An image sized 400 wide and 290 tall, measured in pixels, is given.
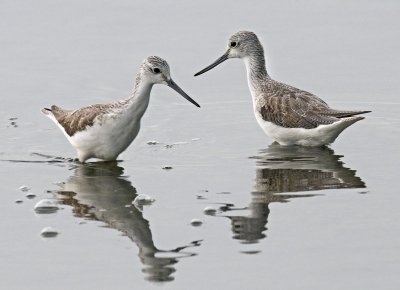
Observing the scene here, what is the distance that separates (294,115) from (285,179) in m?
2.05

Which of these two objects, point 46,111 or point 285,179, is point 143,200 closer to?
point 285,179

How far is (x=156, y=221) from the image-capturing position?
9.19 meters

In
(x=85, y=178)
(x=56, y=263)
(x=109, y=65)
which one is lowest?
(x=56, y=263)

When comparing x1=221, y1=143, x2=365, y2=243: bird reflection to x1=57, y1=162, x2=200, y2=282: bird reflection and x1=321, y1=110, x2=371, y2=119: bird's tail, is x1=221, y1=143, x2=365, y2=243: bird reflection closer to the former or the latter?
x1=321, y1=110, x2=371, y2=119: bird's tail

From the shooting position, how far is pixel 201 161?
11453 millimetres

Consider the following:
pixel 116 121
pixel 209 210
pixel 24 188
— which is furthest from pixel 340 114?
pixel 24 188

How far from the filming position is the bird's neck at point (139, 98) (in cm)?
1126

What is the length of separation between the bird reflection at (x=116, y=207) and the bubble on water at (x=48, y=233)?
1.70 feet

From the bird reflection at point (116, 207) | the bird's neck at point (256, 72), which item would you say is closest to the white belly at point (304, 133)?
the bird's neck at point (256, 72)

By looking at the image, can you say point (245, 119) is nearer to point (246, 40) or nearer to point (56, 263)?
point (246, 40)

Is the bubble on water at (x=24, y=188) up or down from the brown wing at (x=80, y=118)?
down

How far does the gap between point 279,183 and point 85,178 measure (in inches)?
84.4

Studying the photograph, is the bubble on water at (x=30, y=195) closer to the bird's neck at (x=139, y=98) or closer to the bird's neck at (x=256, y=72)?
the bird's neck at (x=139, y=98)

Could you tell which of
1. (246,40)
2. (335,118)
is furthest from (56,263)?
(246,40)
